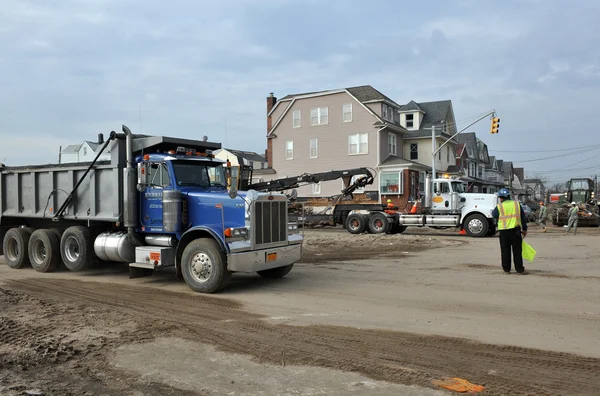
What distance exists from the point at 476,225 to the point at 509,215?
12.8 m

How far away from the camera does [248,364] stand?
206 inches

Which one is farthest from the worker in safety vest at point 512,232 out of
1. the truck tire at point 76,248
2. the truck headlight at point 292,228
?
the truck tire at point 76,248

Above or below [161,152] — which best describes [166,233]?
below

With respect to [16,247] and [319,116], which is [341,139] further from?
[16,247]

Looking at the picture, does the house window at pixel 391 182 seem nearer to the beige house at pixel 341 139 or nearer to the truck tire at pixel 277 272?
the beige house at pixel 341 139

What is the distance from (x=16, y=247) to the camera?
12.6m

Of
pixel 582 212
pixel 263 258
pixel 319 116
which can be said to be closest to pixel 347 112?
pixel 319 116

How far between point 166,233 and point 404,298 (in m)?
4.76

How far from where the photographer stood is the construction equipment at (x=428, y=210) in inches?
918

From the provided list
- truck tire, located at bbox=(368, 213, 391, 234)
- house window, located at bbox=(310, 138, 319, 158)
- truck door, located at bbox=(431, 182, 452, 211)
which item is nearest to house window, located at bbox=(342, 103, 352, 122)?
house window, located at bbox=(310, 138, 319, 158)

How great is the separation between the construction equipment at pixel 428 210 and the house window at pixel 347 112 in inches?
661

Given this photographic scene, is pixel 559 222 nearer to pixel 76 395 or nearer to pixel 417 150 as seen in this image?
pixel 417 150

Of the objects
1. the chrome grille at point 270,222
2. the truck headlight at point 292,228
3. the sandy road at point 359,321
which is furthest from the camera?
the truck headlight at point 292,228

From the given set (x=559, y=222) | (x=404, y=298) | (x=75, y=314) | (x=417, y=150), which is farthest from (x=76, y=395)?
(x=417, y=150)
